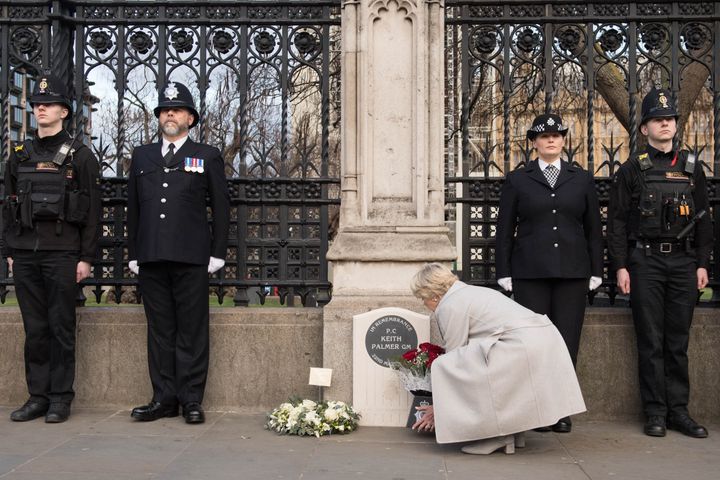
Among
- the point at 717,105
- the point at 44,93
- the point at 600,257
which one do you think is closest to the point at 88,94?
the point at 44,93

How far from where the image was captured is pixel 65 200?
6426mm

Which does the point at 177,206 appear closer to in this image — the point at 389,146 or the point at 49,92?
the point at 49,92

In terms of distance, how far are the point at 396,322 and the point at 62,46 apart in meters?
3.90

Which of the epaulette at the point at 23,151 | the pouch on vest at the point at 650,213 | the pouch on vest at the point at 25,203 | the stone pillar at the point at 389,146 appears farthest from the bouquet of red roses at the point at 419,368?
the epaulette at the point at 23,151

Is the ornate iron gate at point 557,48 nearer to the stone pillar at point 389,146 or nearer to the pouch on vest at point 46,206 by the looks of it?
the stone pillar at point 389,146

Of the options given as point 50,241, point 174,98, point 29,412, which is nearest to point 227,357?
→ point 29,412

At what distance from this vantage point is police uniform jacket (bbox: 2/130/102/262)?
6.42 m

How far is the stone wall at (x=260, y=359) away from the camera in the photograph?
681cm

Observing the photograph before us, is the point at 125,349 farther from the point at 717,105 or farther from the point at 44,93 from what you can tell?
the point at 717,105

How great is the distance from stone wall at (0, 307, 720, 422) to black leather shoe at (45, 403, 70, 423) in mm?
525

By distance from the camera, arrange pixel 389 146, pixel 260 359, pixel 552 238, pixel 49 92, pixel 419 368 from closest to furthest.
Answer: pixel 419 368 < pixel 552 238 < pixel 49 92 < pixel 389 146 < pixel 260 359

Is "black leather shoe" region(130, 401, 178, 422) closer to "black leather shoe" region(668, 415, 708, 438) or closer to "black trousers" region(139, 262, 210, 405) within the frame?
"black trousers" region(139, 262, 210, 405)

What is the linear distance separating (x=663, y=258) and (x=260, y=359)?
334 cm

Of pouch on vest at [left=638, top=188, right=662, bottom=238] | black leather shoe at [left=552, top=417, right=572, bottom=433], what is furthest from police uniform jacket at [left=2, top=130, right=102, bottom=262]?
pouch on vest at [left=638, top=188, right=662, bottom=238]
